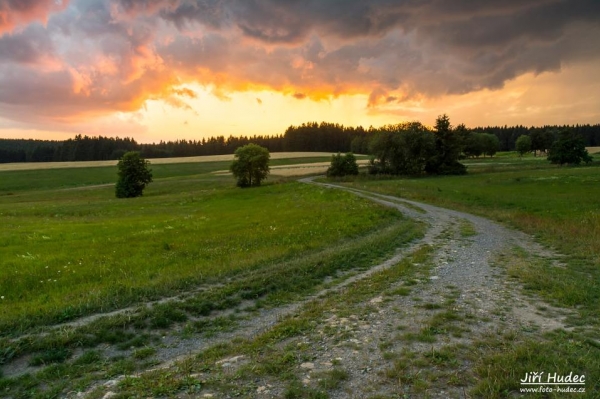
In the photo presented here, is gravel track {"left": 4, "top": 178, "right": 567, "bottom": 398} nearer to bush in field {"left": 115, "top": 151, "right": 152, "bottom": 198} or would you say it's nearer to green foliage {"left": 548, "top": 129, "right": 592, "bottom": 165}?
bush in field {"left": 115, "top": 151, "right": 152, "bottom": 198}

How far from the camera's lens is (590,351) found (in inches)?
277

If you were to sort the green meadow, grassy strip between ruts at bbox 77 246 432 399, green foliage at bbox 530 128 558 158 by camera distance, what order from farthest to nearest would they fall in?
1. green foliage at bbox 530 128 558 158
2. the green meadow
3. grassy strip between ruts at bbox 77 246 432 399

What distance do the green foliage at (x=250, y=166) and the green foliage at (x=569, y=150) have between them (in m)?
73.7

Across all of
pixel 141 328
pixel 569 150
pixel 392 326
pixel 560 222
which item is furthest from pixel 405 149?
pixel 141 328

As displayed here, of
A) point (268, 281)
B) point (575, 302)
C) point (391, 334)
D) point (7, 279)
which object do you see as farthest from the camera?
point (7, 279)

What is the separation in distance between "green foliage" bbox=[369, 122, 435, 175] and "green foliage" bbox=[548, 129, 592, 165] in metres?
32.9

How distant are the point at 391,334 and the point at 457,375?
1.99 metres

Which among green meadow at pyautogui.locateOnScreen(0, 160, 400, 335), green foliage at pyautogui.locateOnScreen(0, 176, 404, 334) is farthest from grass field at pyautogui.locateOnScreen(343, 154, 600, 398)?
green meadow at pyautogui.locateOnScreen(0, 160, 400, 335)

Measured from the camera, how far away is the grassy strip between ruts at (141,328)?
7.12 metres

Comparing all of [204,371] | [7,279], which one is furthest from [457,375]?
[7,279]

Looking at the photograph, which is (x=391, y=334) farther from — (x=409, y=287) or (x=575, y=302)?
(x=575, y=302)

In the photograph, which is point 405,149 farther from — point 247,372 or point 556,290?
point 247,372

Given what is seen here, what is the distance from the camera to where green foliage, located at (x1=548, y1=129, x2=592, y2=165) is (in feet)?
300

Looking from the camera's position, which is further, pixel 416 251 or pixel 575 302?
pixel 416 251
